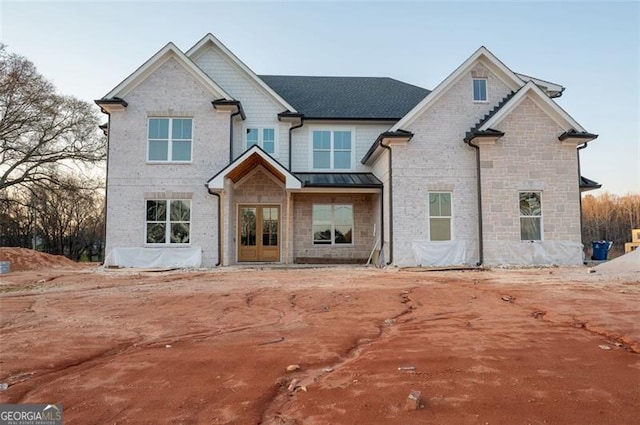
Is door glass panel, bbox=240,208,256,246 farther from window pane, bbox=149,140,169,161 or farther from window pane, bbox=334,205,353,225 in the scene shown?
window pane, bbox=149,140,169,161

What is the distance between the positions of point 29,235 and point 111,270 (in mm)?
24659

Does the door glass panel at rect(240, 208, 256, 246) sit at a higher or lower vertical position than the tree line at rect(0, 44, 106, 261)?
lower

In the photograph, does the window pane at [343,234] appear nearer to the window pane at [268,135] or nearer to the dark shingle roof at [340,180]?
the dark shingle roof at [340,180]

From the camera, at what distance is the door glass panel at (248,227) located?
18141mm

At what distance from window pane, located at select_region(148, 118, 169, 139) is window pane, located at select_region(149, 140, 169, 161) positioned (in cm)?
22

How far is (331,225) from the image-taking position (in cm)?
1841

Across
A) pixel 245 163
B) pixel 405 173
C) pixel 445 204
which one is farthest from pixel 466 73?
pixel 245 163

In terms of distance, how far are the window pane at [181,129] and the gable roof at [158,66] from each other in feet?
5.56

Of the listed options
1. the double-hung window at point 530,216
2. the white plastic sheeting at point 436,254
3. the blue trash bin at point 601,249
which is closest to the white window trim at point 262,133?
the white plastic sheeting at point 436,254

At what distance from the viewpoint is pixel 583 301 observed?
24.5 ft

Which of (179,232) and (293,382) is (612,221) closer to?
(179,232)

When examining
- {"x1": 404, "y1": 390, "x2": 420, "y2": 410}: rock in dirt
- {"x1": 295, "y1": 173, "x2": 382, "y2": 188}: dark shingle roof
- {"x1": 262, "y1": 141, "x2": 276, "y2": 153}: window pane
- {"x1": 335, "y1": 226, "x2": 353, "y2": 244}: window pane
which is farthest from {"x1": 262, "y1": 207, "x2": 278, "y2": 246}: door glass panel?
{"x1": 404, "y1": 390, "x2": 420, "y2": 410}: rock in dirt

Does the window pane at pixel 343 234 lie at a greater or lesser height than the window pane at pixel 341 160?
lesser

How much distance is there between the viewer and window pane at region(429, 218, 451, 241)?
16031mm
